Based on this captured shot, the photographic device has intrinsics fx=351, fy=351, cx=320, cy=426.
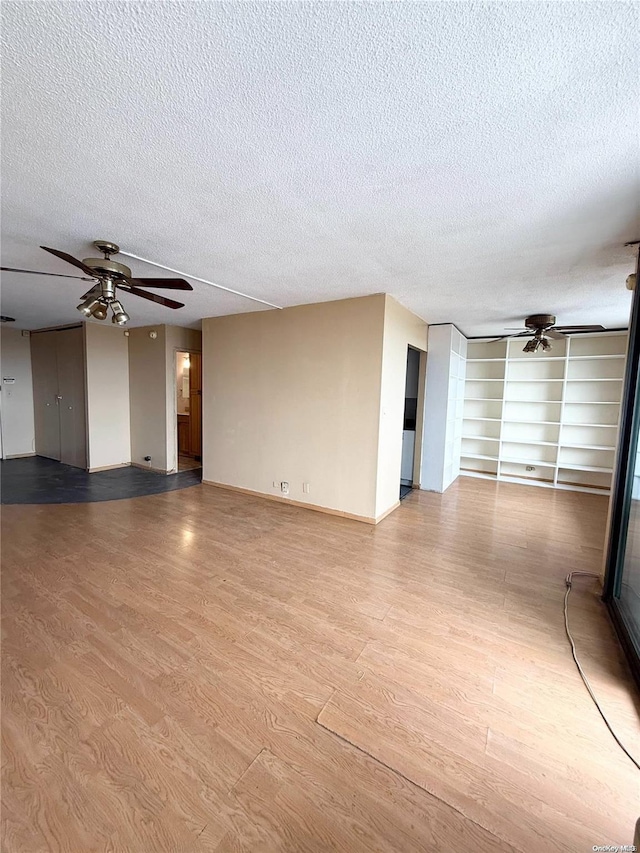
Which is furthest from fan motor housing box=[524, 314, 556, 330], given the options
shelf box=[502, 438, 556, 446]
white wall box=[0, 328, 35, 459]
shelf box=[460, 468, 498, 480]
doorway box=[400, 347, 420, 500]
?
white wall box=[0, 328, 35, 459]

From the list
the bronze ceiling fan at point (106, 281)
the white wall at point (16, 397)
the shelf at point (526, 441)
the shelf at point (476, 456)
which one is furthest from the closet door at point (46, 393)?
the shelf at point (526, 441)

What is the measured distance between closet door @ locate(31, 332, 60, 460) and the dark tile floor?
1.41ft

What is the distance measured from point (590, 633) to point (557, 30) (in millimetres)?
2968

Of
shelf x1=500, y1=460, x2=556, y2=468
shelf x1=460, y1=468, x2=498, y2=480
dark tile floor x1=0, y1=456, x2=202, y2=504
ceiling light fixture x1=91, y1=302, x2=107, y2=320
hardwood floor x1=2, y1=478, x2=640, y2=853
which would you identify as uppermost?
ceiling light fixture x1=91, y1=302, x2=107, y2=320

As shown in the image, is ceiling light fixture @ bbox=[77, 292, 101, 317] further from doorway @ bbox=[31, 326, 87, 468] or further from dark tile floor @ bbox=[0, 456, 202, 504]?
doorway @ bbox=[31, 326, 87, 468]

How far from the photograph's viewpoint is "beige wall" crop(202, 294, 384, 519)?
A: 3914 mm

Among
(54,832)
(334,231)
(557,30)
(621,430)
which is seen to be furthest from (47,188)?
(621,430)

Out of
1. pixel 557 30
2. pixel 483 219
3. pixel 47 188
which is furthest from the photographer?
pixel 483 219

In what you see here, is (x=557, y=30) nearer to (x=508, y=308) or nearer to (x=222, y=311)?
(x=508, y=308)

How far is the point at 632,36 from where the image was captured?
103 centimetres

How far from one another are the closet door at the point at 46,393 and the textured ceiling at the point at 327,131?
14.5 ft

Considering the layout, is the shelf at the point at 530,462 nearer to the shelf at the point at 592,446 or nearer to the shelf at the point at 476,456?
the shelf at the point at 476,456

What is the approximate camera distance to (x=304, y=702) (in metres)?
1.68

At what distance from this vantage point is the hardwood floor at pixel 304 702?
1210 mm
